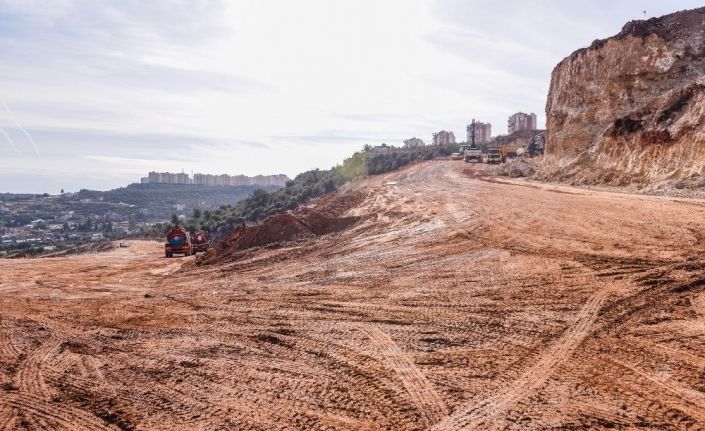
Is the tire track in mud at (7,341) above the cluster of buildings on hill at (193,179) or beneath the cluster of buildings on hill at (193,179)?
beneath

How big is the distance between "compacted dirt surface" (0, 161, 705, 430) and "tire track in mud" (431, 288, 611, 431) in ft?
0.07

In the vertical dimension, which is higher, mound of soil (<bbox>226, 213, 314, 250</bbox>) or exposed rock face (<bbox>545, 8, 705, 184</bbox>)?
exposed rock face (<bbox>545, 8, 705, 184</bbox>)

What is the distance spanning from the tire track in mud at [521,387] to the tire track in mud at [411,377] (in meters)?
0.19

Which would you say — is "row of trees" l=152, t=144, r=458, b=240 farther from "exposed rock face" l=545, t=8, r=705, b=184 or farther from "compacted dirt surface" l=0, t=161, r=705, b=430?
"compacted dirt surface" l=0, t=161, r=705, b=430

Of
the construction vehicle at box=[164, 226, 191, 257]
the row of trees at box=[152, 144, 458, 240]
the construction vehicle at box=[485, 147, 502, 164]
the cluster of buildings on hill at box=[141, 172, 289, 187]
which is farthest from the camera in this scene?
the cluster of buildings on hill at box=[141, 172, 289, 187]

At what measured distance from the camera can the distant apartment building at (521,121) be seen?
381 ft

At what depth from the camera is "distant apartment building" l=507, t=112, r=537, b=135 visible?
11612 cm

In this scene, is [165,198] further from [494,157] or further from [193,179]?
[494,157]

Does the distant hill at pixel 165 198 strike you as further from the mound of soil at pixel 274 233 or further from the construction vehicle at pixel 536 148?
the mound of soil at pixel 274 233

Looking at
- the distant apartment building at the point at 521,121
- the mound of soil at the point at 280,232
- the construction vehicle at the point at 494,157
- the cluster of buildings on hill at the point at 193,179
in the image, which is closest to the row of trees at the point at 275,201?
the construction vehicle at the point at 494,157

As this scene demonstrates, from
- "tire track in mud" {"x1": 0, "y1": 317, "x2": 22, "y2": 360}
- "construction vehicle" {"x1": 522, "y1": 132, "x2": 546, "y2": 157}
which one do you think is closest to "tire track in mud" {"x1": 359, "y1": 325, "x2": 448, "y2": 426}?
"tire track in mud" {"x1": 0, "y1": 317, "x2": 22, "y2": 360}

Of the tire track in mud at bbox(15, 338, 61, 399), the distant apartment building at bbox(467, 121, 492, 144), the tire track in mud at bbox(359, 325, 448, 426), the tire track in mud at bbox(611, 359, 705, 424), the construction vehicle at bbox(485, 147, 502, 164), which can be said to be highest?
the distant apartment building at bbox(467, 121, 492, 144)

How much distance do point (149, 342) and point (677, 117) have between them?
77.1 feet

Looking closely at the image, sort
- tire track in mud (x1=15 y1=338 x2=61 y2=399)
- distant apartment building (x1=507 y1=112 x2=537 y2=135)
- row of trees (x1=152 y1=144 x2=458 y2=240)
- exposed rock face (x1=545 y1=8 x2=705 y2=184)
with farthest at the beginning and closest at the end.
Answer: distant apartment building (x1=507 y1=112 x2=537 y2=135) → row of trees (x1=152 y1=144 x2=458 y2=240) → exposed rock face (x1=545 y1=8 x2=705 y2=184) → tire track in mud (x1=15 y1=338 x2=61 y2=399)
